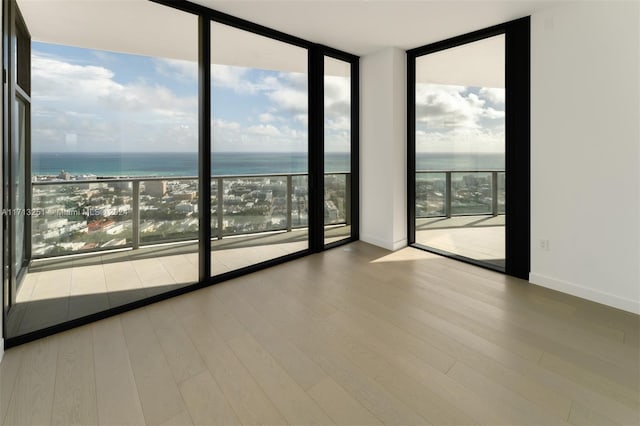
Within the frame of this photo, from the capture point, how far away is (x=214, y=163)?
133 inches

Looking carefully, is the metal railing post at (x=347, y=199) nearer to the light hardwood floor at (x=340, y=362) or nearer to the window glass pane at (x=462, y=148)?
the window glass pane at (x=462, y=148)

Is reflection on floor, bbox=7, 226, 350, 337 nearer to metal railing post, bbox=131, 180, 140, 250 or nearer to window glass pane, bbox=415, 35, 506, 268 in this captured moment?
metal railing post, bbox=131, 180, 140, 250

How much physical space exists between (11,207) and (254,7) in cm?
265

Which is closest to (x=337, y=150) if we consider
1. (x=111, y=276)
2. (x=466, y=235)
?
(x=466, y=235)

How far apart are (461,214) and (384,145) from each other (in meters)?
1.69

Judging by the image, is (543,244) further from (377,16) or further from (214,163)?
(214,163)

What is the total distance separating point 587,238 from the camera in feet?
9.89

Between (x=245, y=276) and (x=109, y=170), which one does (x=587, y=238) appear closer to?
(x=245, y=276)

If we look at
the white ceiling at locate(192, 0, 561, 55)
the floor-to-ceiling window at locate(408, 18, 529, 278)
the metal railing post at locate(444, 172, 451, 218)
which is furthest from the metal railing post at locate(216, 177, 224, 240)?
the metal railing post at locate(444, 172, 451, 218)

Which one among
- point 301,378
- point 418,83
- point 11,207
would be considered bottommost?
point 301,378

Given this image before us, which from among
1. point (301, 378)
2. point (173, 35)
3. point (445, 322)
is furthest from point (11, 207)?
point (445, 322)

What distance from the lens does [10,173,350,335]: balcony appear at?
261 cm

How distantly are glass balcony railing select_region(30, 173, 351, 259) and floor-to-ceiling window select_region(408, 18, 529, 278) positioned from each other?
4.53 ft

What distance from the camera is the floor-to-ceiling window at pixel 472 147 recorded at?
3.53 meters
